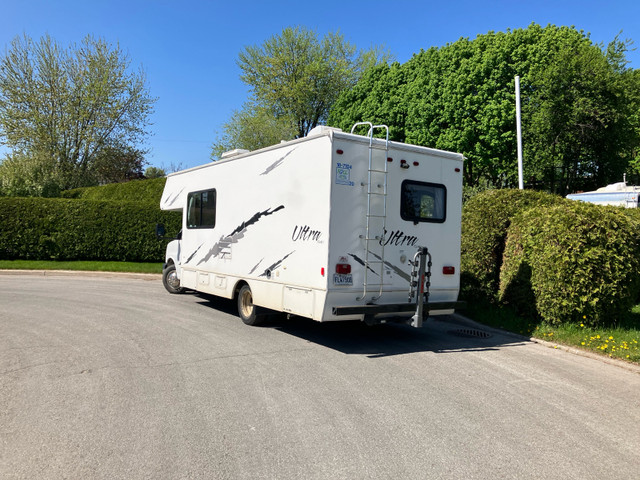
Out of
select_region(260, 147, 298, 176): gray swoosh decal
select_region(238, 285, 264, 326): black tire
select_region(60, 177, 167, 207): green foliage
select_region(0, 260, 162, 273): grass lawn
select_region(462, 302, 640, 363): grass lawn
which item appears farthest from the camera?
select_region(60, 177, 167, 207): green foliage

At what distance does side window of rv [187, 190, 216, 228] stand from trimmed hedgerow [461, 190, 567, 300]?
5.11m

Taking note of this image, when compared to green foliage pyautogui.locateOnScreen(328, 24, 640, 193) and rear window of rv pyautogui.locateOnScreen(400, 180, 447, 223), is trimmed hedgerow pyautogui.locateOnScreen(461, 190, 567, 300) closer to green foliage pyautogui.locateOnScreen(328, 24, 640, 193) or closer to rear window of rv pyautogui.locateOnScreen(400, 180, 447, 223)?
rear window of rv pyautogui.locateOnScreen(400, 180, 447, 223)

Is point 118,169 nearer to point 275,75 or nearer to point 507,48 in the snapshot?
Result: point 275,75

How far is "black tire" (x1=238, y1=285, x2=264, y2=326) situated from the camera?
8.51m

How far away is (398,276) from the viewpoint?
7395 mm

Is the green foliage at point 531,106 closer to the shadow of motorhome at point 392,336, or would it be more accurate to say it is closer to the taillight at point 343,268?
the shadow of motorhome at point 392,336

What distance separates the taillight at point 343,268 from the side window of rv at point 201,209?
3971 mm

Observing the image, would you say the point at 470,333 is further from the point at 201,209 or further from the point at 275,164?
the point at 201,209

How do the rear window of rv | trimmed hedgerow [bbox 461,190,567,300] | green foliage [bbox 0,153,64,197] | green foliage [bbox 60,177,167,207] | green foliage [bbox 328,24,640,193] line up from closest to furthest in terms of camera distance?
the rear window of rv < trimmed hedgerow [bbox 461,190,567,300] < green foliage [bbox 328,24,640,193] < green foliage [bbox 60,177,167,207] < green foliage [bbox 0,153,64,197]

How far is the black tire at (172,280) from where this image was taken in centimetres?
1264

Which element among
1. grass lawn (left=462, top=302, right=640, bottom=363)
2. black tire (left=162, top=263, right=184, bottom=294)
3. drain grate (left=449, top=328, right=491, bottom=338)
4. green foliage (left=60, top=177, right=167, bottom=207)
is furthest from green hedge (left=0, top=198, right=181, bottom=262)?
grass lawn (left=462, top=302, right=640, bottom=363)

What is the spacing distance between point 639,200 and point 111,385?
18.5m

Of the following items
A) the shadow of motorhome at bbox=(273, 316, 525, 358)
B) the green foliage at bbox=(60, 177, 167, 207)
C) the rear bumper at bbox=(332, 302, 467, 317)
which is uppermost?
the green foliage at bbox=(60, 177, 167, 207)

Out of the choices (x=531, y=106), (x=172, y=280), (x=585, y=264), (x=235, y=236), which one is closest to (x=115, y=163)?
(x=172, y=280)
